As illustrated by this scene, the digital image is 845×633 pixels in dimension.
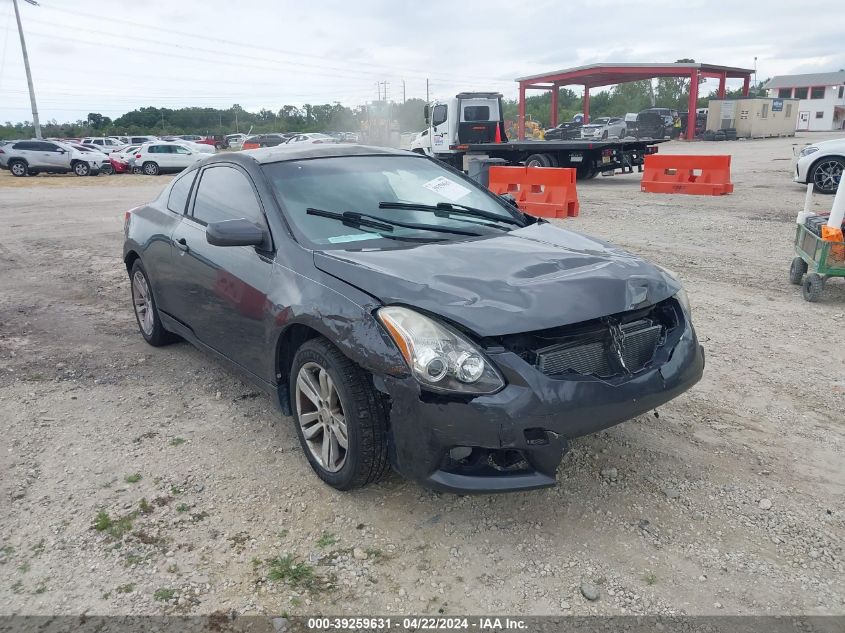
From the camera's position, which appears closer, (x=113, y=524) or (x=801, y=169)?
(x=113, y=524)

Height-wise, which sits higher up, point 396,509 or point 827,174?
point 827,174

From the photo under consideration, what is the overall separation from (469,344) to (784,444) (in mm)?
2076

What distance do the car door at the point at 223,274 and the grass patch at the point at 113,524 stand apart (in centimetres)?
95

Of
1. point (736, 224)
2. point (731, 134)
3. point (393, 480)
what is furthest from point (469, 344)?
point (731, 134)

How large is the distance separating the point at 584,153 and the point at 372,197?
598 inches

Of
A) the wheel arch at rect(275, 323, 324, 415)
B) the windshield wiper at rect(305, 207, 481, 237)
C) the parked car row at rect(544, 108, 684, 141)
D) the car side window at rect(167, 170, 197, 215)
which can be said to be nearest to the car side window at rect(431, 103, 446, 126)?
the car side window at rect(167, 170, 197, 215)

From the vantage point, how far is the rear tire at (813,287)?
20.3 ft

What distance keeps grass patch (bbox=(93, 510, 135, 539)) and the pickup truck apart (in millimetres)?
16413

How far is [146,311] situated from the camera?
17.9ft

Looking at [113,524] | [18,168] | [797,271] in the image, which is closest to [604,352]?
[113,524]

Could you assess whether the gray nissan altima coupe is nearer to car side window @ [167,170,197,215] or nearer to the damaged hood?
the damaged hood

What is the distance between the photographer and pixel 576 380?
273 centimetres

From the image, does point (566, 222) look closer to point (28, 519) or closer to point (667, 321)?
point (667, 321)

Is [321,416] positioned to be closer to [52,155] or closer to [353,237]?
[353,237]
